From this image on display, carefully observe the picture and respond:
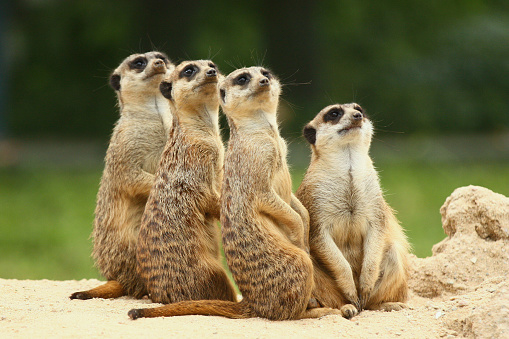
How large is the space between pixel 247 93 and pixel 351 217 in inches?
34.8

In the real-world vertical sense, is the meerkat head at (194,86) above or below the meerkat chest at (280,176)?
above

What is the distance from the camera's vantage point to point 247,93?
13.7 ft

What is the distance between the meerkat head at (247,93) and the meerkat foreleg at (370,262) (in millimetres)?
868

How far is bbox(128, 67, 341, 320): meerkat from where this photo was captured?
3.81m

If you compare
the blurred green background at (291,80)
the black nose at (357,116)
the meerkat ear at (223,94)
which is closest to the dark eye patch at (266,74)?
the meerkat ear at (223,94)

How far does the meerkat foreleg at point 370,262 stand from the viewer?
14.0 feet

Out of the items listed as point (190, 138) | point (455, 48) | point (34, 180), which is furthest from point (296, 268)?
point (455, 48)

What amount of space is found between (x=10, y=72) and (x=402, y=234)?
12138mm

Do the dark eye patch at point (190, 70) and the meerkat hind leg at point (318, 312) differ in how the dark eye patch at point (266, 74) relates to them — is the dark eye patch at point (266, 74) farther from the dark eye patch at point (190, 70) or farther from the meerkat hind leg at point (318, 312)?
the meerkat hind leg at point (318, 312)

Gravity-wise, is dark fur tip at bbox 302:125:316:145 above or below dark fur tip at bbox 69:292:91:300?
above

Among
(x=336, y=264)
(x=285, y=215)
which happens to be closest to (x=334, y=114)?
(x=285, y=215)

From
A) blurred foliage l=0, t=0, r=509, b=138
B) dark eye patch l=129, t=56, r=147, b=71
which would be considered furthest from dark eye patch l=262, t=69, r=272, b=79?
blurred foliage l=0, t=0, r=509, b=138

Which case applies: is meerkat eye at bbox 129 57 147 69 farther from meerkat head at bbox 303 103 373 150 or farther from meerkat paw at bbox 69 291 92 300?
meerkat paw at bbox 69 291 92 300

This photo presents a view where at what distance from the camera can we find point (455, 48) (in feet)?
46.3
